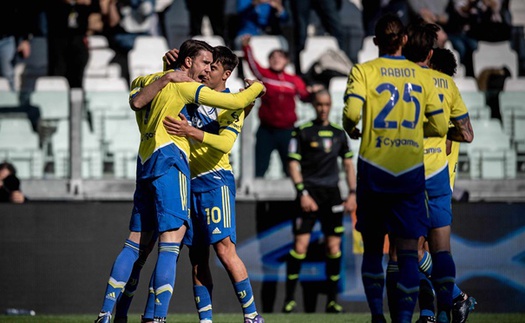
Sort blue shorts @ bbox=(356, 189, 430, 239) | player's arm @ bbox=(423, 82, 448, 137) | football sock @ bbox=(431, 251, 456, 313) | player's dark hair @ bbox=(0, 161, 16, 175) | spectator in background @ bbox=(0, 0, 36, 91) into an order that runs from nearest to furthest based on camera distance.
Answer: blue shorts @ bbox=(356, 189, 430, 239) → player's arm @ bbox=(423, 82, 448, 137) → football sock @ bbox=(431, 251, 456, 313) → player's dark hair @ bbox=(0, 161, 16, 175) → spectator in background @ bbox=(0, 0, 36, 91)

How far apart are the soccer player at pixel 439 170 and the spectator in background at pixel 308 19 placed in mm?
6950

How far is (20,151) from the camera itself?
11.3 m

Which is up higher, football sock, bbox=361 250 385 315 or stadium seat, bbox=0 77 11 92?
stadium seat, bbox=0 77 11 92

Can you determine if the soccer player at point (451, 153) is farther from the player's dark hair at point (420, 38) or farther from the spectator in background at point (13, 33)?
the spectator in background at point (13, 33)

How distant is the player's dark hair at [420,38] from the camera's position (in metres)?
6.98

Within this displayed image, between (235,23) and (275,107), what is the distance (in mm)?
3052

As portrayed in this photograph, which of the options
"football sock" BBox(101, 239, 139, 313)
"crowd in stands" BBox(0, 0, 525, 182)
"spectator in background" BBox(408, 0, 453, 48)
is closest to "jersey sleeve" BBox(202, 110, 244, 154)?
"football sock" BBox(101, 239, 139, 313)

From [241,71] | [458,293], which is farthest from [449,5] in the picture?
[458,293]

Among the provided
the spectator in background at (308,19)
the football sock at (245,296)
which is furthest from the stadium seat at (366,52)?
the football sock at (245,296)

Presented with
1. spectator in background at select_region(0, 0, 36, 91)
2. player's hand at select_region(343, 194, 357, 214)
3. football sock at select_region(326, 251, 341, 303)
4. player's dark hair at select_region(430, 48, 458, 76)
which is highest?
spectator in background at select_region(0, 0, 36, 91)

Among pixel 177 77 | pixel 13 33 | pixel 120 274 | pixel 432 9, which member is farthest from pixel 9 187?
pixel 432 9

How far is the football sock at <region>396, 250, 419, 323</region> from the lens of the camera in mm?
6641

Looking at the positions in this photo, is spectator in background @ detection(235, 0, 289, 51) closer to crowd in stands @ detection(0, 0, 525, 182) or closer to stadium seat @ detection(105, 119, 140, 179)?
crowd in stands @ detection(0, 0, 525, 182)

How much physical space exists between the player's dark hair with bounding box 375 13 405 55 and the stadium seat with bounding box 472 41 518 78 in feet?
24.9
